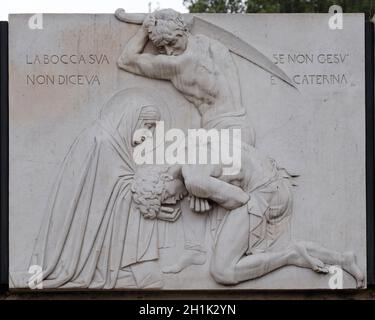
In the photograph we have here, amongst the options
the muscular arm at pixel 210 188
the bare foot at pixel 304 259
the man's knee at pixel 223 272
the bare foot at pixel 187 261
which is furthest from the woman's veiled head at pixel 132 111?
the bare foot at pixel 304 259

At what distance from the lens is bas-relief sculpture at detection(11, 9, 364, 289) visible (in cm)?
988

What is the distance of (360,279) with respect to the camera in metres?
10.0

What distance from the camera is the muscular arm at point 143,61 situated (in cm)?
999

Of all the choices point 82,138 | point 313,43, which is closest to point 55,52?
point 82,138

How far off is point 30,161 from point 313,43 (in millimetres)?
2916

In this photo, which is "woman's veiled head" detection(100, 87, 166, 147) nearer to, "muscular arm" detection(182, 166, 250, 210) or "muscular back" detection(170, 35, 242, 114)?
"muscular back" detection(170, 35, 242, 114)

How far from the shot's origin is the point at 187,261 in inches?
392

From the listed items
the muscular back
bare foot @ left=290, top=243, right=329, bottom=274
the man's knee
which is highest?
the muscular back

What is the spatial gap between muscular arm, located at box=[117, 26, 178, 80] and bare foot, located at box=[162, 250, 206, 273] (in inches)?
65.6

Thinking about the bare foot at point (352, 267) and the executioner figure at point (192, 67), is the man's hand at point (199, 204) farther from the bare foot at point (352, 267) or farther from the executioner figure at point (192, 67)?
the bare foot at point (352, 267)
